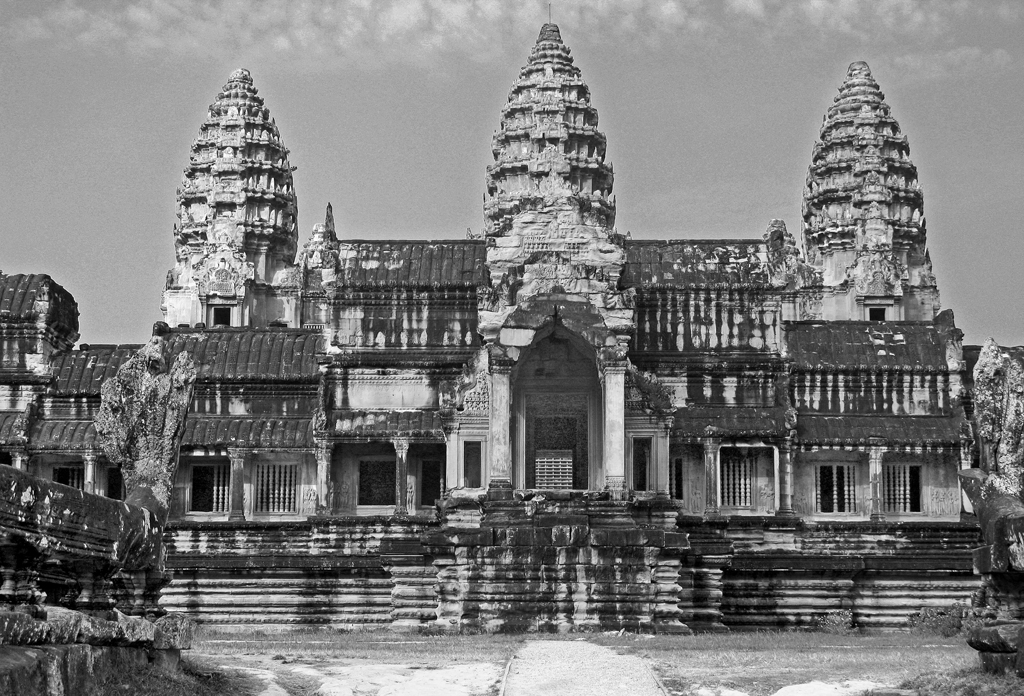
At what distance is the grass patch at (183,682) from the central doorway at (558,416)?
1798cm

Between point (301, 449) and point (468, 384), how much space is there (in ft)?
18.3

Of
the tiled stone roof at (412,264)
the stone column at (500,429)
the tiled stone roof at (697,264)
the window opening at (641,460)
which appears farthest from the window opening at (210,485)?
the tiled stone roof at (697,264)

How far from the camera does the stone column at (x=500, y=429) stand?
36750 millimetres

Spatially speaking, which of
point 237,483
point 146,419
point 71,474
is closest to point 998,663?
point 146,419

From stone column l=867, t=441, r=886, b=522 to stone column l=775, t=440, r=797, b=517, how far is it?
2.05 metres

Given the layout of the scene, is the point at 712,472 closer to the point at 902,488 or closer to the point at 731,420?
the point at 731,420

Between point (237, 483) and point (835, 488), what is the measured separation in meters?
15.2

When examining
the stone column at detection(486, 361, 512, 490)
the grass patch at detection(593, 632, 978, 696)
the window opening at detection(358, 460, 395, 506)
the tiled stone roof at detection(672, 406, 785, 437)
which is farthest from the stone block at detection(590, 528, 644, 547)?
the window opening at detection(358, 460, 395, 506)

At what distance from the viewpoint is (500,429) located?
37.0 m

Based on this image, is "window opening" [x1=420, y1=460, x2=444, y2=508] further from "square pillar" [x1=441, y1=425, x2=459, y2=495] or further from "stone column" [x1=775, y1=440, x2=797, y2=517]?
"stone column" [x1=775, y1=440, x2=797, y2=517]

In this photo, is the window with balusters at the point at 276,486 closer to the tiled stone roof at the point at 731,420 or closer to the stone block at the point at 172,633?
the tiled stone roof at the point at 731,420

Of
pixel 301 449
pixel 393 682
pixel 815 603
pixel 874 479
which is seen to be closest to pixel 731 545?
pixel 815 603

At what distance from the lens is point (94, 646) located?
17891 millimetres

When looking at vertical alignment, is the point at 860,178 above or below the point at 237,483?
above
